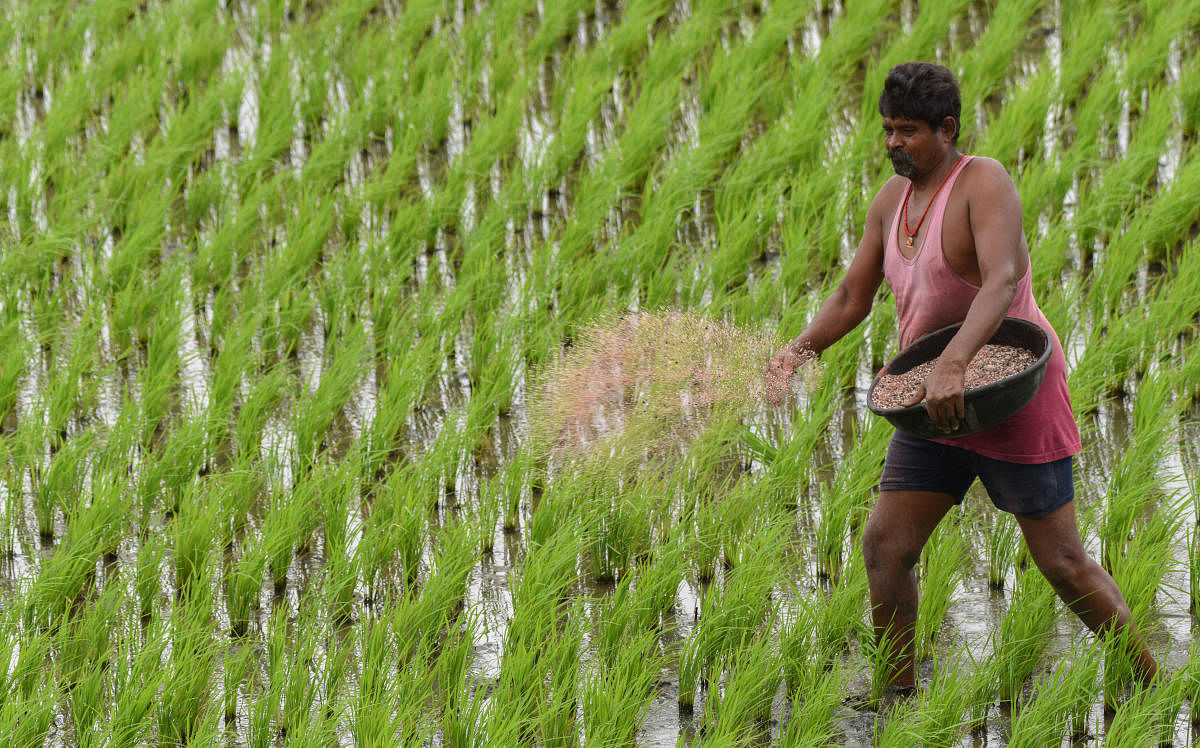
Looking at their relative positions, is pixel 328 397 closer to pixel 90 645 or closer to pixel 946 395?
pixel 90 645

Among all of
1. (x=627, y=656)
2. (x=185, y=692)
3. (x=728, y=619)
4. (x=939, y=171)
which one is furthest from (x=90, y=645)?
(x=939, y=171)

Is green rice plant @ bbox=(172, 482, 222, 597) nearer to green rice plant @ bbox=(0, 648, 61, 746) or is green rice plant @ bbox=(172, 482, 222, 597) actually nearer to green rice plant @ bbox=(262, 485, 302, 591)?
green rice plant @ bbox=(262, 485, 302, 591)

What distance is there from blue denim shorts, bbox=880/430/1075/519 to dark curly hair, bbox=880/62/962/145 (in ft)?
1.94

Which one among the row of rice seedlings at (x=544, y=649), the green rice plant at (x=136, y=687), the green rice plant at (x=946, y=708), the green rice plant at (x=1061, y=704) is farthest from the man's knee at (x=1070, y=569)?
the green rice plant at (x=136, y=687)

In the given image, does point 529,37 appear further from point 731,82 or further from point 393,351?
point 393,351

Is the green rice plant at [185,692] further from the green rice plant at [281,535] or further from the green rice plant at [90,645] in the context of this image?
the green rice plant at [281,535]

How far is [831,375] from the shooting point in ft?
13.0

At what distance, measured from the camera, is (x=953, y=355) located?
8.60 ft

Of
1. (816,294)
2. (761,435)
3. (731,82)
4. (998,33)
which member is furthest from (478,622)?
(998,33)

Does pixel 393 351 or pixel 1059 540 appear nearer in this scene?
pixel 1059 540

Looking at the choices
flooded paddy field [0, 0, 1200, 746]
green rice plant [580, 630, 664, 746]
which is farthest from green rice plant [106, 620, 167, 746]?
green rice plant [580, 630, 664, 746]

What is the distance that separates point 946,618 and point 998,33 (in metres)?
3.16

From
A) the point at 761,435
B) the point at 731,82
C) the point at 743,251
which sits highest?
the point at 731,82

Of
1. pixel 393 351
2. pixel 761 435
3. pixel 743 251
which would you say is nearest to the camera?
pixel 761 435
